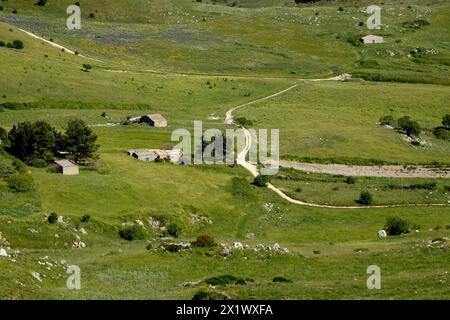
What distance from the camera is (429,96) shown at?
6649 inches

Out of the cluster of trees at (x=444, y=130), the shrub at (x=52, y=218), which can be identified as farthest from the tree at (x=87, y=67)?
the shrub at (x=52, y=218)

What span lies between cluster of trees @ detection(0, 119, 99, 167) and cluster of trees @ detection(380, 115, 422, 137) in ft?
203

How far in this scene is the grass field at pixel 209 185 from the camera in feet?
203

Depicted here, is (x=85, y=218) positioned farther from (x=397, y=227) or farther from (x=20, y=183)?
(x=397, y=227)

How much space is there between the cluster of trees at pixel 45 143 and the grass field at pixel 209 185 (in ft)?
6.60

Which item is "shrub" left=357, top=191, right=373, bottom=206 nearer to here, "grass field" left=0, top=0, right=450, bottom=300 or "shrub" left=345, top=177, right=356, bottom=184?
"grass field" left=0, top=0, right=450, bottom=300

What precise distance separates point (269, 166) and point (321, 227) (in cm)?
2266

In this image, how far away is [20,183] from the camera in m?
80.8

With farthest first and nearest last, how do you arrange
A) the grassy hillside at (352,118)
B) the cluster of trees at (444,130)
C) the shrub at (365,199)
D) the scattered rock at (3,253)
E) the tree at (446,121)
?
1. the tree at (446,121)
2. the cluster of trees at (444,130)
3. the grassy hillside at (352,118)
4. the shrub at (365,199)
5. the scattered rock at (3,253)

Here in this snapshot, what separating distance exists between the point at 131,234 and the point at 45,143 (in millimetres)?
20387

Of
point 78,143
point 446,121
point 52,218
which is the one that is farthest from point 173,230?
point 446,121

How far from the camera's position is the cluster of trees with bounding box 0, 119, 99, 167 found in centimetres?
9106

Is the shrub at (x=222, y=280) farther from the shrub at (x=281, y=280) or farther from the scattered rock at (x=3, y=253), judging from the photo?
the scattered rock at (x=3, y=253)

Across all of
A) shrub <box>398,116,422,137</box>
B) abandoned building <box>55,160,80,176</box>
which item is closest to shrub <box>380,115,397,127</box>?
shrub <box>398,116,422,137</box>
